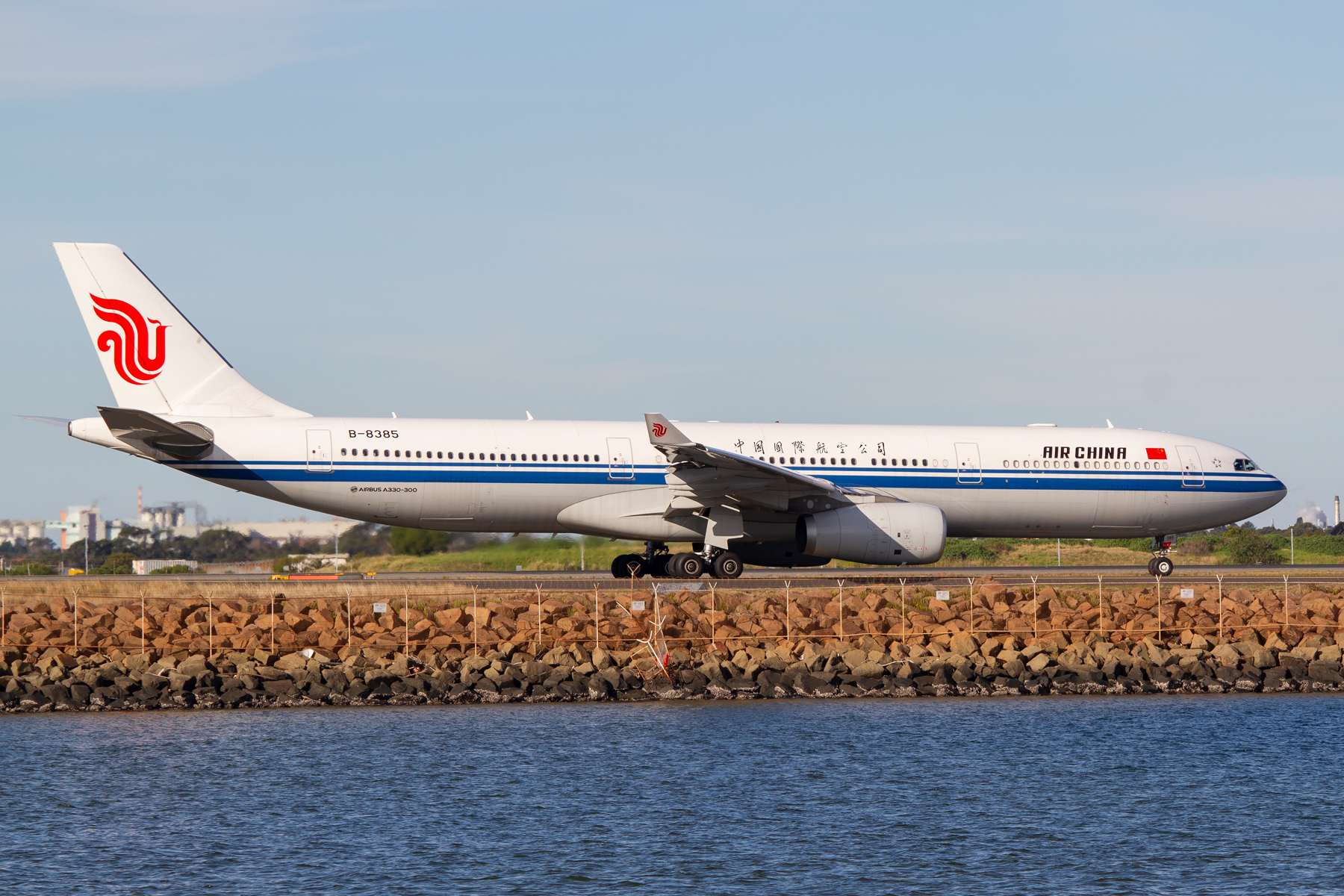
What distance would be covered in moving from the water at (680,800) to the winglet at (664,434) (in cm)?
636

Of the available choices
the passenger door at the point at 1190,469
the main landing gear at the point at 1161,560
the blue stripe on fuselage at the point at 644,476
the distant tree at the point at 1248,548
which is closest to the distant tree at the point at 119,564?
the blue stripe on fuselage at the point at 644,476

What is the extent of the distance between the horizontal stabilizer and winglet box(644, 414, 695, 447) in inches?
382

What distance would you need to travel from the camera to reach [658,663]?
2697 centimetres

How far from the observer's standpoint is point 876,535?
31.2 metres

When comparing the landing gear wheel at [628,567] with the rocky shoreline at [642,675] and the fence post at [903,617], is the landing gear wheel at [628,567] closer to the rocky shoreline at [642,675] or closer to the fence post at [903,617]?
the rocky shoreline at [642,675]

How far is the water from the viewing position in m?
15.5

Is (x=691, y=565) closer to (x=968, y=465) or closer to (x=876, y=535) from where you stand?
(x=876, y=535)

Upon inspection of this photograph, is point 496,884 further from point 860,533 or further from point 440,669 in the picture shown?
point 860,533

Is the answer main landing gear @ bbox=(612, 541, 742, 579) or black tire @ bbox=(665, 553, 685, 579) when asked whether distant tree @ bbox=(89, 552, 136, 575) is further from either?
black tire @ bbox=(665, 553, 685, 579)

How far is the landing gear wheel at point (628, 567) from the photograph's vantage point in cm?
3425

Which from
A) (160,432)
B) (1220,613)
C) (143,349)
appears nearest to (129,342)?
(143,349)

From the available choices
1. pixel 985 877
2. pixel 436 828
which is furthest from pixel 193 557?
pixel 985 877

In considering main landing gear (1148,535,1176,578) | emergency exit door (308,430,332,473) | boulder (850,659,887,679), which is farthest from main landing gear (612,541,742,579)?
main landing gear (1148,535,1176,578)

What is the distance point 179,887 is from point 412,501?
56.6ft
